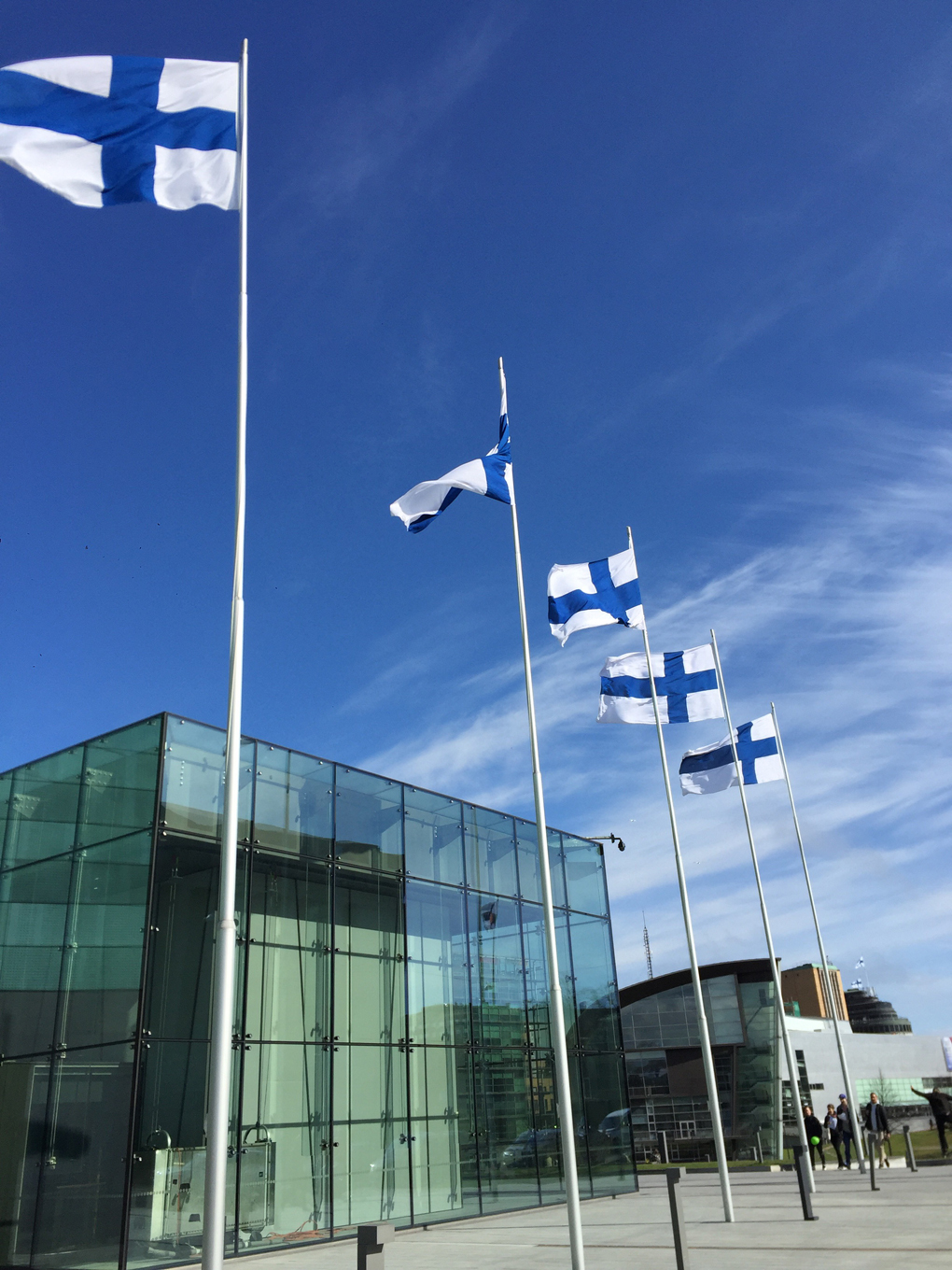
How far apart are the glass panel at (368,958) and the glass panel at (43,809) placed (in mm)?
5447

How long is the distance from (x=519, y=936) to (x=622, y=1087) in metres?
5.77

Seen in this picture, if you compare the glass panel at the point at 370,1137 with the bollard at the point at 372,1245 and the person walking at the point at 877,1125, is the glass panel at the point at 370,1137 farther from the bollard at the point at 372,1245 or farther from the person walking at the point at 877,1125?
the bollard at the point at 372,1245

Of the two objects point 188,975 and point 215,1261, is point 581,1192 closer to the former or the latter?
point 188,975

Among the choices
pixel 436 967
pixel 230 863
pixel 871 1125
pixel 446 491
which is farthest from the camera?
pixel 871 1125

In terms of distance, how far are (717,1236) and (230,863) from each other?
11.1 meters

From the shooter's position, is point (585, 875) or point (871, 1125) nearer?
point (871, 1125)

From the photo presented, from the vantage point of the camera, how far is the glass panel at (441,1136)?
19734mm

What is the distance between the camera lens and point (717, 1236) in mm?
14875

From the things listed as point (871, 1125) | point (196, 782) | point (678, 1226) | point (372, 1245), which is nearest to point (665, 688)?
point (196, 782)

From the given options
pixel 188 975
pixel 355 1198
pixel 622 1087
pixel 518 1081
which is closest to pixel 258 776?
pixel 188 975

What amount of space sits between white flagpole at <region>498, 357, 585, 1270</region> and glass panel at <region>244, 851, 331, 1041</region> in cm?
634

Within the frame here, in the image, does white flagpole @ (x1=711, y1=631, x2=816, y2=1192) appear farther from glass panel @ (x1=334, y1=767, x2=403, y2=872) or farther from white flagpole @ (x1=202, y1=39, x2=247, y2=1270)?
white flagpole @ (x1=202, y1=39, x2=247, y2=1270)

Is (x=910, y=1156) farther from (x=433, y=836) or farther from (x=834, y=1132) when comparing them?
(x=433, y=836)

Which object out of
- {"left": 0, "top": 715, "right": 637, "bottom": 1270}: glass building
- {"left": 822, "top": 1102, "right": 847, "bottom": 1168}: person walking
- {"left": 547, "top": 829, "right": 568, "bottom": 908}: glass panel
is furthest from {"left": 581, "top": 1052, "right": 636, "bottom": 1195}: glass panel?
{"left": 822, "top": 1102, "right": 847, "bottom": 1168}: person walking
